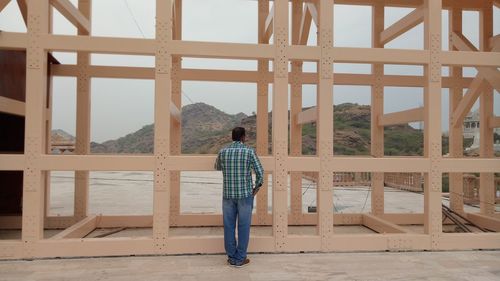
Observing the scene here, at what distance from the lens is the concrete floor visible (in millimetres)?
4438

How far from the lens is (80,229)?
661cm

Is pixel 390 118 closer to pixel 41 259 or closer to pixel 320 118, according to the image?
pixel 320 118

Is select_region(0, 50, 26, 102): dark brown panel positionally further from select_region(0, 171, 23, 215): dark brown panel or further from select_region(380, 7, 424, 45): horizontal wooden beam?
select_region(380, 7, 424, 45): horizontal wooden beam

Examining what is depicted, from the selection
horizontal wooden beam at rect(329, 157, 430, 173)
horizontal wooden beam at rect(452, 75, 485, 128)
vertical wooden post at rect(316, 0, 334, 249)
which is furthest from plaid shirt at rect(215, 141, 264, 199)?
horizontal wooden beam at rect(452, 75, 485, 128)

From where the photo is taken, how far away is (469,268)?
4.86 meters

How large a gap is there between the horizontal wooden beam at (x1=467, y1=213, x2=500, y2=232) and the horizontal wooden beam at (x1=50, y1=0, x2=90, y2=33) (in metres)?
9.33

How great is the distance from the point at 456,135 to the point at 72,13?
351 inches

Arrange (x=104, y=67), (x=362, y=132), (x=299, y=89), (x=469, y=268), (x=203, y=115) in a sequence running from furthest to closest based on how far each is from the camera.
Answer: (x=203, y=115)
(x=362, y=132)
(x=299, y=89)
(x=104, y=67)
(x=469, y=268)

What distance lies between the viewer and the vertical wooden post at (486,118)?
351 inches

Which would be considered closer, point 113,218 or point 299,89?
point 113,218

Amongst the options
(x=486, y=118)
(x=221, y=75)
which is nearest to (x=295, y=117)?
(x=221, y=75)

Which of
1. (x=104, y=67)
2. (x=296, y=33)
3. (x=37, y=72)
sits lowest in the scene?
(x=37, y=72)

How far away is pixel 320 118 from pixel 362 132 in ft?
194

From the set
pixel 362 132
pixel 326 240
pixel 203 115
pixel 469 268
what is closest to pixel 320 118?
pixel 326 240
